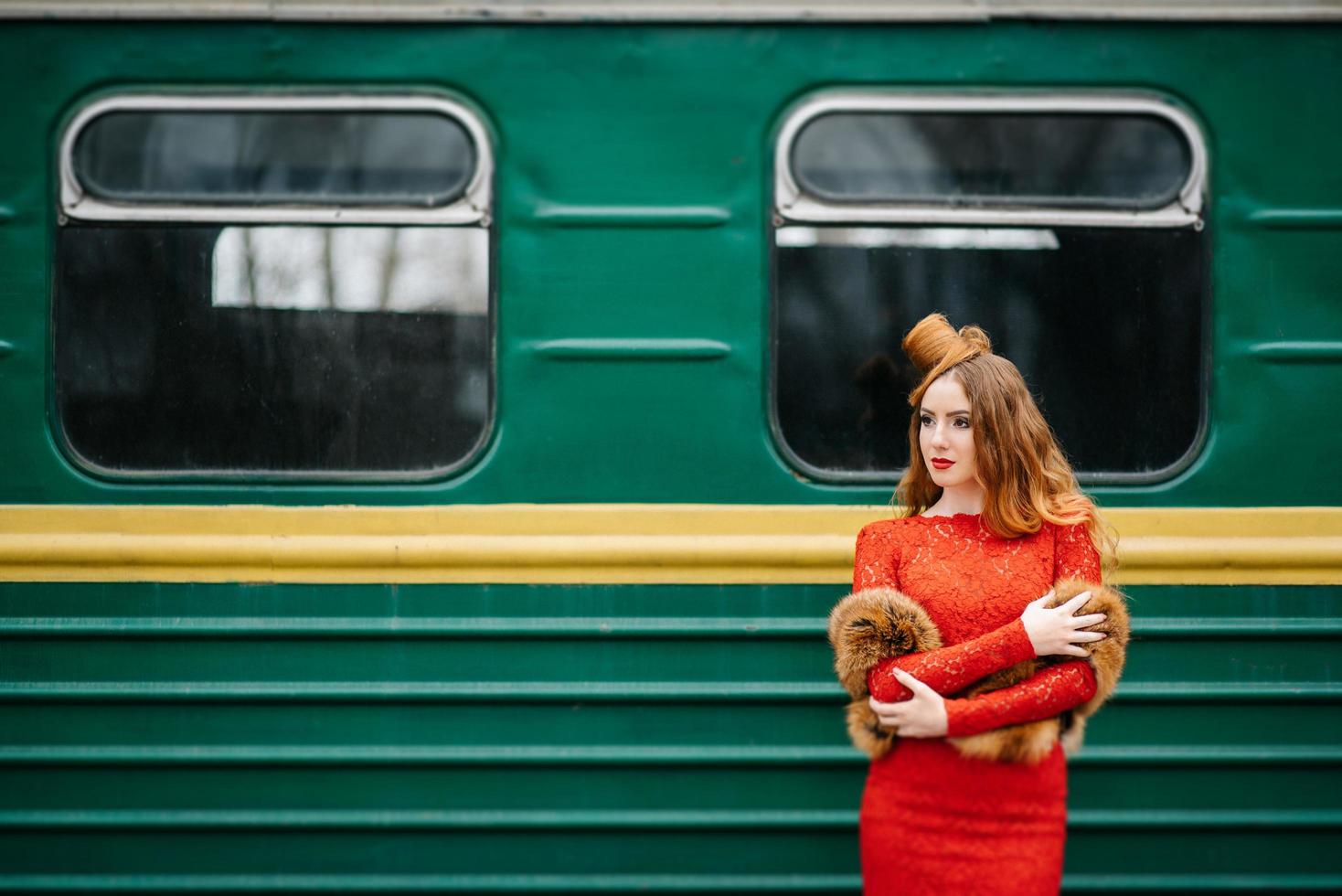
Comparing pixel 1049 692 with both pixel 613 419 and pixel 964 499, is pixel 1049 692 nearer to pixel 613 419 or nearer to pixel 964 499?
pixel 964 499

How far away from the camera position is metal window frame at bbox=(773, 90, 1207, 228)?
7.23ft

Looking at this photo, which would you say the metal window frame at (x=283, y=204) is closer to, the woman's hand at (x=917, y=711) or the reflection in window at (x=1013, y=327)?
the reflection in window at (x=1013, y=327)

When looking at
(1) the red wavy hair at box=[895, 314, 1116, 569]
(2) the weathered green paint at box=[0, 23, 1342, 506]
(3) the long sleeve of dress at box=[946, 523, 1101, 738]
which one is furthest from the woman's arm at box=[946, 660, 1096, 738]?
(2) the weathered green paint at box=[0, 23, 1342, 506]

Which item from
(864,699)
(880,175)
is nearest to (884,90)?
(880,175)

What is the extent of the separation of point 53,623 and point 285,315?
802mm

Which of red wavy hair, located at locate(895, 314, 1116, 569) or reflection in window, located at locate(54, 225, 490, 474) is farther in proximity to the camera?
reflection in window, located at locate(54, 225, 490, 474)

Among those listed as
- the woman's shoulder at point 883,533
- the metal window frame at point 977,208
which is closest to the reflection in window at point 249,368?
the metal window frame at point 977,208

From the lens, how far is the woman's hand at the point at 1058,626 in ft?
5.35

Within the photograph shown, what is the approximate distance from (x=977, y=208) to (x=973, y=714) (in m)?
1.08

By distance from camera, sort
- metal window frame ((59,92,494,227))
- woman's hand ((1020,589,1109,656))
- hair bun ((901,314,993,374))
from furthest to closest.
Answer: metal window frame ((59,92,494,227))
hair bun ((901,314,993,374))
woman's hand ((1020,589,1109,656))

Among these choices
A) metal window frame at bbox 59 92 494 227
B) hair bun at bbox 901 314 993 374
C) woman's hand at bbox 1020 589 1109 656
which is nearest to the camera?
woman's hand at bbox 1020 589 1109 656

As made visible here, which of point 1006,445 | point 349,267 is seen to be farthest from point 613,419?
point 1006,445

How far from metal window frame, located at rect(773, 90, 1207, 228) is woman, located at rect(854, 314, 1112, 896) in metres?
0.54

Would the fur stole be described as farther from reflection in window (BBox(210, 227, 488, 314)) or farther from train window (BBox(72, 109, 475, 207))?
train window (BBox(72, 109, 475, 207))
